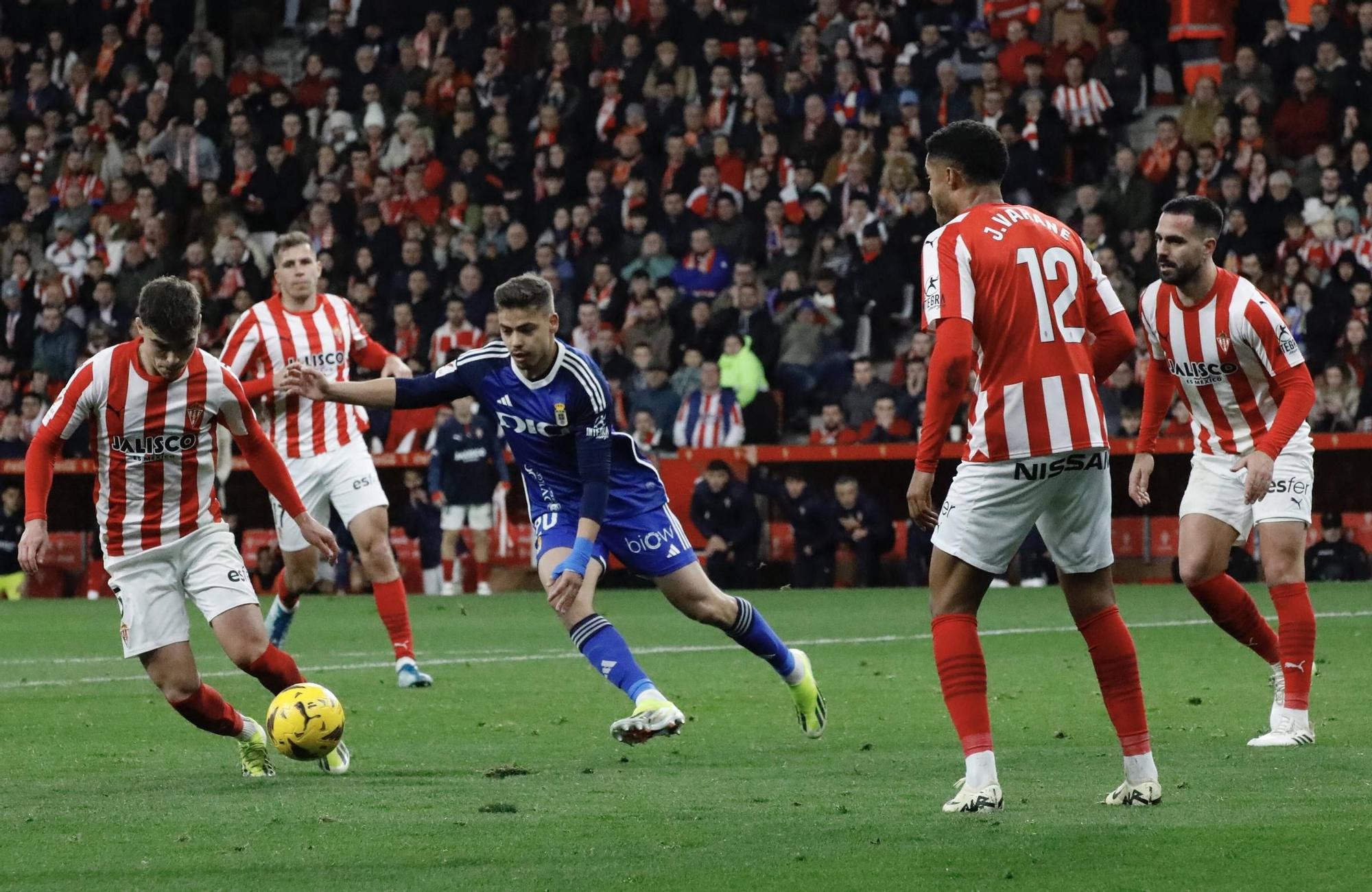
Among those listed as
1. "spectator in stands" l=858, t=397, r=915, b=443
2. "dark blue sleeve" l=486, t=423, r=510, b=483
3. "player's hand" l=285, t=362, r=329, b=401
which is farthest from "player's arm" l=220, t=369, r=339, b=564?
"dark blue sleeve" l=486, t=423, r=510, b=483

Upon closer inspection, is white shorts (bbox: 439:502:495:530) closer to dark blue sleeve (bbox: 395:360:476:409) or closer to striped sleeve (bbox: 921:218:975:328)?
dark blue sleeve (bbox: 395:360:476:409)

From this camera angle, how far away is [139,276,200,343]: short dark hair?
7.36 meters

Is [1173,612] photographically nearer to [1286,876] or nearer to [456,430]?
[456,430]

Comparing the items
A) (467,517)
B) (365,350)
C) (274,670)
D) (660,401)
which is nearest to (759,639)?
(274,670)

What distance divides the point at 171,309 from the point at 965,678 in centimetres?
321

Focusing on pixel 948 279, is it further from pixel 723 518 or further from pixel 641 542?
pixel 723 518

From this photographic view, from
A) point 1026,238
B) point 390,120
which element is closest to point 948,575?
point 1026,238

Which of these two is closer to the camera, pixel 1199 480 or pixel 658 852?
pixel 658 852

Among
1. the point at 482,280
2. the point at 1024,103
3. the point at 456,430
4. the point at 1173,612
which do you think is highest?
the point at 1024,103

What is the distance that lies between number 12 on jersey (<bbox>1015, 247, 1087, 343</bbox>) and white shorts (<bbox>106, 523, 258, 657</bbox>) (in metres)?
3.31

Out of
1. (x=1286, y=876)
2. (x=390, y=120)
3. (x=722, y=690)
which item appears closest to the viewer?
(x=1286, y=876)

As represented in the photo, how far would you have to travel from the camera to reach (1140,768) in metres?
6.37

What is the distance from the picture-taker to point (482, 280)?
23031mm

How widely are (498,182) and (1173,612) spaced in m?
11.8
